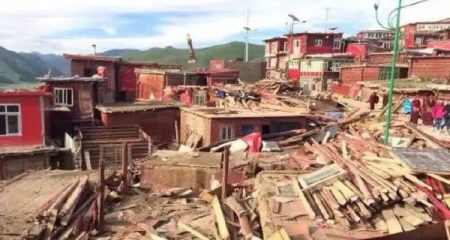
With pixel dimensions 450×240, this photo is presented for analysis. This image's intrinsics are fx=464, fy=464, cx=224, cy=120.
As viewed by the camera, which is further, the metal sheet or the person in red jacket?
the person in red jacket

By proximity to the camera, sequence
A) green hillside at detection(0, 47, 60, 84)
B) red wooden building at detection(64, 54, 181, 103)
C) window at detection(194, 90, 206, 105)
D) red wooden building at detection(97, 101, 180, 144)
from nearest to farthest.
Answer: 1. red wooden building at detection(97, 101, 180, 144)
2. window at detection(194, 90, 206, 105)
3. red wooden building at detection(64, 54, 181, 103)
4. green hillside at detection(0, 47, 60, 84)

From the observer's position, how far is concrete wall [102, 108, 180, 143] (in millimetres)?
28094

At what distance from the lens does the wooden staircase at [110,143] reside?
81.1ft

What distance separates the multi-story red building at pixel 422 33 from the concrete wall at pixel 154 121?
3496 cm

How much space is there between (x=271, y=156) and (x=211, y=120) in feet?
13.7

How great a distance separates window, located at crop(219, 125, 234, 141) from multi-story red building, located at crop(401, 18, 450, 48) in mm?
37431

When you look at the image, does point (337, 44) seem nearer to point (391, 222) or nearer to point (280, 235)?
point (391, 222)

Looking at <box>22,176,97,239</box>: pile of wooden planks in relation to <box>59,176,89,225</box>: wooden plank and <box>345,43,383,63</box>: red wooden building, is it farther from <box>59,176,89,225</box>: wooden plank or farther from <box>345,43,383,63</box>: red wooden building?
<box>345,43,383,63</box>: red wooden building

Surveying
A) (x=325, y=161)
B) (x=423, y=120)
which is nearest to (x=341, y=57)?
(x=423, y=120)

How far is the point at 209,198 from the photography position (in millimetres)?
15672

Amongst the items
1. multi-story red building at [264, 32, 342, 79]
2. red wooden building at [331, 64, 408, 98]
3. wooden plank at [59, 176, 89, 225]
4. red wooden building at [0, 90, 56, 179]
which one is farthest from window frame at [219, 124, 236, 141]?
multi-story red building at [264, 32, 342, 79]

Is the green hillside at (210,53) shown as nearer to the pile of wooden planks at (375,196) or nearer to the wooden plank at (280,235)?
the pile of wooden planks at (375,196)

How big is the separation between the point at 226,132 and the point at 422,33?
45126mm

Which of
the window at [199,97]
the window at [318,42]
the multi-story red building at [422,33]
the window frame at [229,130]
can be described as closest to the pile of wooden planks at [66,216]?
the window frame at [229,130]
